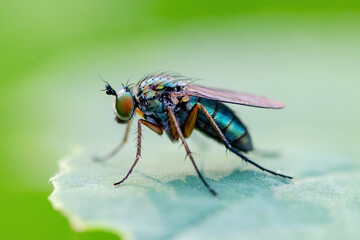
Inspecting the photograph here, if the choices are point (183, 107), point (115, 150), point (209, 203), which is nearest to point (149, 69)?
point (115, 150)

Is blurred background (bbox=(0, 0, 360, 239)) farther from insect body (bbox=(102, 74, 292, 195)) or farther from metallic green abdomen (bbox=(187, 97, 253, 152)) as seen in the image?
insect body (bbox=(102, 74, 292, 195))

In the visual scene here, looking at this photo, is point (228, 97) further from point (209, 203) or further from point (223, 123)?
point (209, 203)

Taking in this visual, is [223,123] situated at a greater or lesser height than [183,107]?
lesser

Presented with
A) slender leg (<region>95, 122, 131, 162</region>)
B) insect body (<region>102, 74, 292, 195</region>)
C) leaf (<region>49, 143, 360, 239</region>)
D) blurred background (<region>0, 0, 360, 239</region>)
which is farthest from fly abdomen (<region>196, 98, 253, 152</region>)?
slender leg (<region>95, 122, 131, 162</region>)

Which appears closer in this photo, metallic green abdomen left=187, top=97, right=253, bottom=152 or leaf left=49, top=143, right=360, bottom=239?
leaf left=49, top=143, right=360, bottom=239

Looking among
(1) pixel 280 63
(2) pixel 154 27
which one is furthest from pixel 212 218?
(2) pixel 154 27

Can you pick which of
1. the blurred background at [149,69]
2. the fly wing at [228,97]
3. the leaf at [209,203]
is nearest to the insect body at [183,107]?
the fly wing at [228,97]
